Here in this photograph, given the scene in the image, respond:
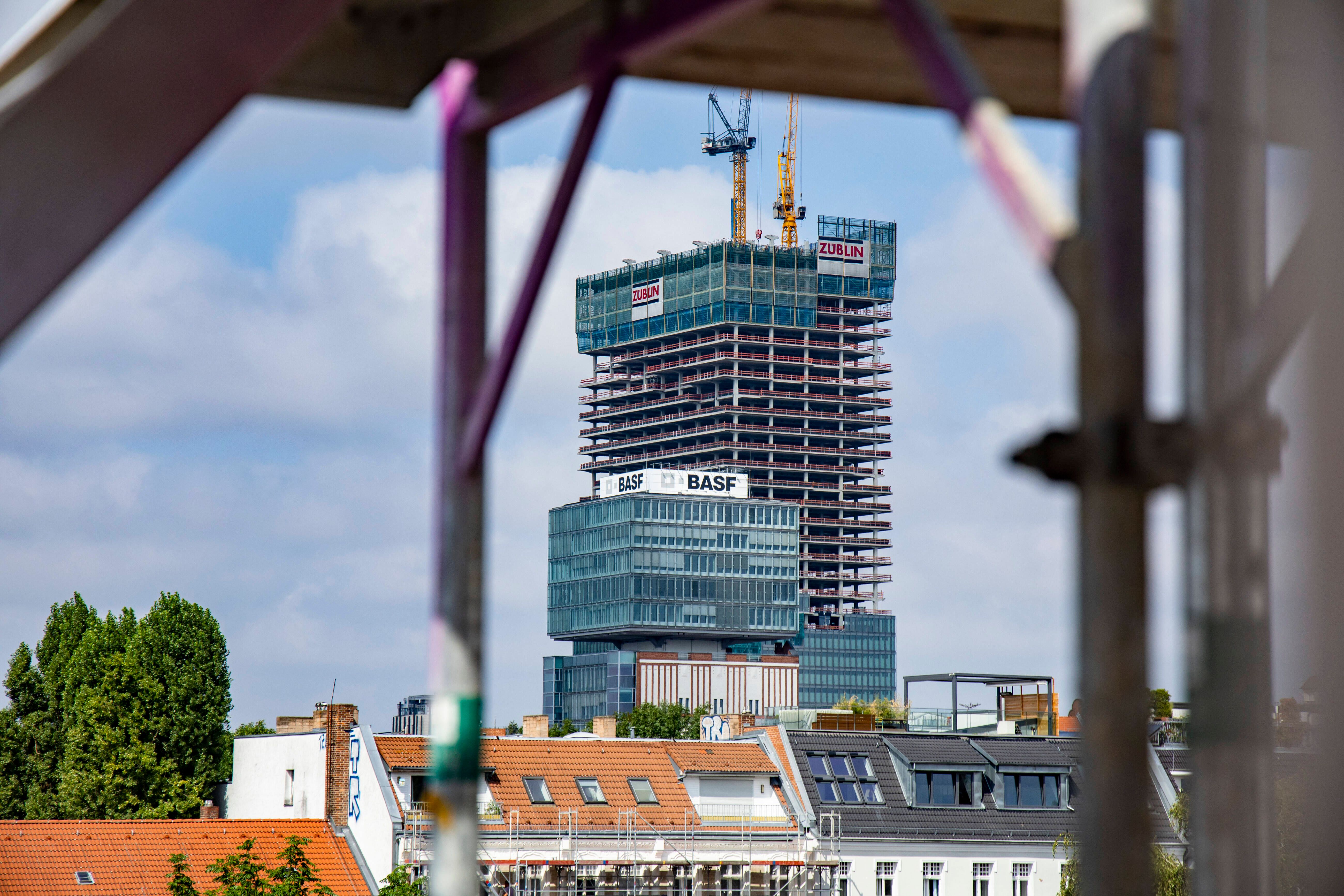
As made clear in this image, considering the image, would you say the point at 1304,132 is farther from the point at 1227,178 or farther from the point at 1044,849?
the point at 1044,849

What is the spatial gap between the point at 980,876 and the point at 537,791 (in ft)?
41.7

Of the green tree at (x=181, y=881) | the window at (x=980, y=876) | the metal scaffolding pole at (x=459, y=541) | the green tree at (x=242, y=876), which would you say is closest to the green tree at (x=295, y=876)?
the green tree at (x=242, y=876)

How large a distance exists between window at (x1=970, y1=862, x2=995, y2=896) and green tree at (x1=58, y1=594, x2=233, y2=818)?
2841 cm

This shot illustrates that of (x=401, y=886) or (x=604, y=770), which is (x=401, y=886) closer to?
(x=401, y=886)

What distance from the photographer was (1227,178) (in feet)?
7.95

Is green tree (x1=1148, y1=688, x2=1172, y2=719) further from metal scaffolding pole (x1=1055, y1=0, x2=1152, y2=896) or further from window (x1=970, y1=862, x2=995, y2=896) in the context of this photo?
metal scaffolding pole (x1=1055, y1=0, x2=1152, y2=896)

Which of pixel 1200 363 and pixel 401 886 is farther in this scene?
pixel 401 886

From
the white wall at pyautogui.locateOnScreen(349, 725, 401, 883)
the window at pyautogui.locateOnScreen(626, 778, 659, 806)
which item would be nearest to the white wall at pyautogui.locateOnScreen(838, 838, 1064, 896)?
the window at pyautogui.locateOnScreen(626, 778, 659, 806)

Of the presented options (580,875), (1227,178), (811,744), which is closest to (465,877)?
(1227,178)

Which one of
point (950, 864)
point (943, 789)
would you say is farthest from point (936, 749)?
point (950, 864)

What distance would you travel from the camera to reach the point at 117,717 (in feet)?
209

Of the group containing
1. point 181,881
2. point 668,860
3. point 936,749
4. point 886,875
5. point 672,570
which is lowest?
point 886,875

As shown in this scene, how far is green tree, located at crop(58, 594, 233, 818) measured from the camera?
203 feet

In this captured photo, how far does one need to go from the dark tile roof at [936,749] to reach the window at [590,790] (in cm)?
879
